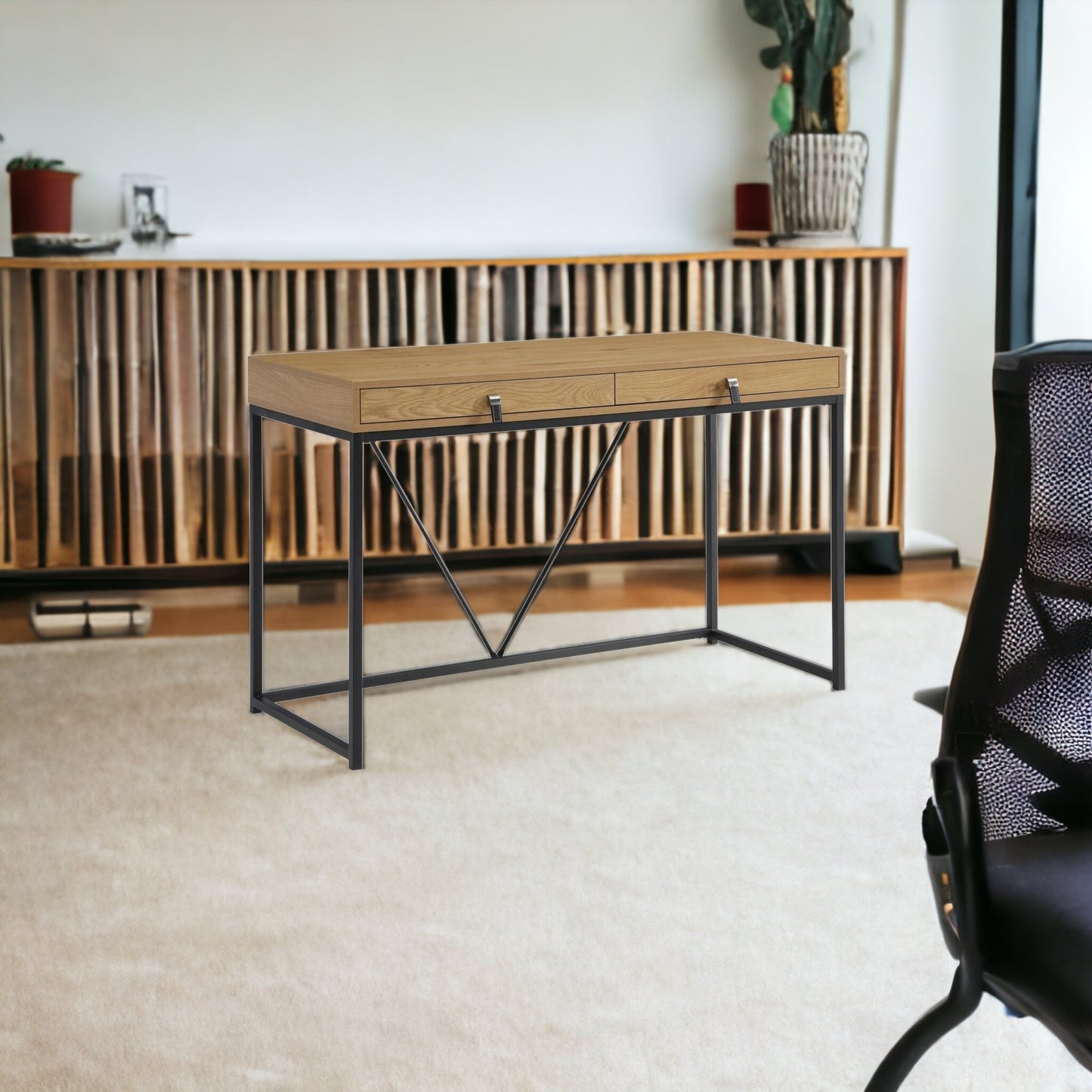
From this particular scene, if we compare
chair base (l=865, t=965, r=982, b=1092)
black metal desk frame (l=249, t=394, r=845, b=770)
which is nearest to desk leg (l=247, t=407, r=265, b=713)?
black metal desk frame (l=249, t=394, r=845, b=770)

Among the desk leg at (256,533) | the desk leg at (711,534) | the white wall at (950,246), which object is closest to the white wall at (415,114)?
the white wall at (950,246)

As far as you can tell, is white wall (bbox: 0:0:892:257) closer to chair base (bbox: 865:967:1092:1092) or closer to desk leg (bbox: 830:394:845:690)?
desk leg (bbox: 830:394:845:690)

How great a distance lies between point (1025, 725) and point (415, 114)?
3666 millimetres

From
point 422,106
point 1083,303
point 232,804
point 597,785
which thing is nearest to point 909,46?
point 1083,303

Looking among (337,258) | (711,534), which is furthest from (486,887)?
(337,258)

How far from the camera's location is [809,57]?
4.37 meters

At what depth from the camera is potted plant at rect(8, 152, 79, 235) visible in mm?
4047

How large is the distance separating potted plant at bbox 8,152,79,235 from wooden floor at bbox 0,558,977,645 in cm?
109

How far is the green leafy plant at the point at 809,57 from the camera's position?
4344 mm

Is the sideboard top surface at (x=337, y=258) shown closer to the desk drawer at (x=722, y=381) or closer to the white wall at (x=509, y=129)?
the white wall at (x=509, y=129)

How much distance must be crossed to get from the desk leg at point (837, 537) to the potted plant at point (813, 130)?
1.33 metres

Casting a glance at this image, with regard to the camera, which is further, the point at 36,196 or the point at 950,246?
the point at 950,246

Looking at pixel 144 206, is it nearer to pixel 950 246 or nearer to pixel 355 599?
pixel 355 599

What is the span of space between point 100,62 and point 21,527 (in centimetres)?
144
